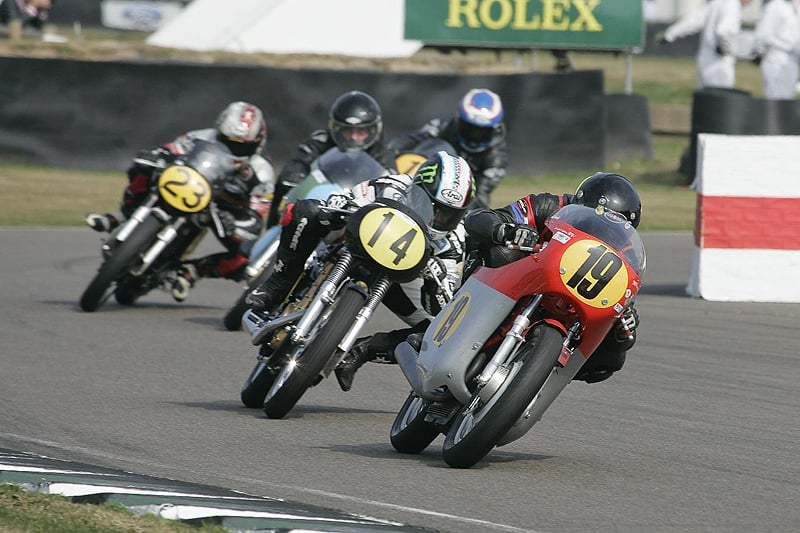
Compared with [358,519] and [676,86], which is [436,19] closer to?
[676,86]

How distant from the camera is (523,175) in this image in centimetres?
1961

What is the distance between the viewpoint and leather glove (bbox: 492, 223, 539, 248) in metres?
5.27

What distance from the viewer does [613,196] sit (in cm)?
571

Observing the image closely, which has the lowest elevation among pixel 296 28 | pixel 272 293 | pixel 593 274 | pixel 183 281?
pixel 296 28

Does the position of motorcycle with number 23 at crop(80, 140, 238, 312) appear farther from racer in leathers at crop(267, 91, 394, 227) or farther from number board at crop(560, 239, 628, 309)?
number board at crop(560, 239, 628, 309)

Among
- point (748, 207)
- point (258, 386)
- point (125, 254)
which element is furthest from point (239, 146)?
point (258, 386)

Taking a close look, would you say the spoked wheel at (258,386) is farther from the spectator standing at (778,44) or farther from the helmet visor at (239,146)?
the spectator standing at (778,44)

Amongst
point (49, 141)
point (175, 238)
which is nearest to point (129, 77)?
point (49, 141)

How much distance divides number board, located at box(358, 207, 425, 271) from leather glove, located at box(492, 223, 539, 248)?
3.14 feet

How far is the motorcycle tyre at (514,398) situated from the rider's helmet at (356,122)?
4.22 metres

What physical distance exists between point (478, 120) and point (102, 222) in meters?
3.18

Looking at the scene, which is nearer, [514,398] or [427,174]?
[514,398]

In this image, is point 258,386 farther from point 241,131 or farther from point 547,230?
point 241,131

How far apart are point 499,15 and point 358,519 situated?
56.0 feet
